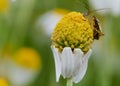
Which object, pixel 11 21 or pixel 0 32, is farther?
pixel 11 21

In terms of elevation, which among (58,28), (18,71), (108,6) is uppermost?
(58,28)

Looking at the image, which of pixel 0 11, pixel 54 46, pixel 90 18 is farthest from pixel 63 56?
pixel 0 11

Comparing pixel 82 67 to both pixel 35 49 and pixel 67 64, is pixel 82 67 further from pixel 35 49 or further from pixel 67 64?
pixel 35 49

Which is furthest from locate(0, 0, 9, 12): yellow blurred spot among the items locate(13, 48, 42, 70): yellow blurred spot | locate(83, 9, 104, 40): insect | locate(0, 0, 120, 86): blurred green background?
locate(83, 9, 104, 40): insect

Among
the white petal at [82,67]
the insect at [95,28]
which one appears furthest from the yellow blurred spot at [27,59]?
the white petal at [82,67]

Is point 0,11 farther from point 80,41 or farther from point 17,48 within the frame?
point 80,41

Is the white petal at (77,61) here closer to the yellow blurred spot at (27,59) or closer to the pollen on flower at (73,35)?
the pollen on flower at (73,35)

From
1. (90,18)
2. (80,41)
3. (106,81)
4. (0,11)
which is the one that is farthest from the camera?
(0,11)
